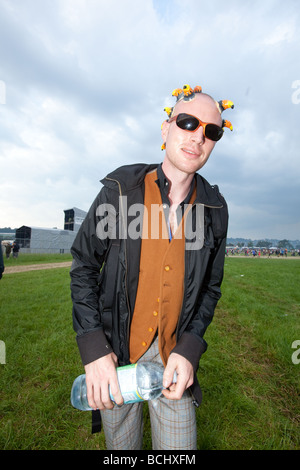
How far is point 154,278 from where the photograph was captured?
1638 millimetres

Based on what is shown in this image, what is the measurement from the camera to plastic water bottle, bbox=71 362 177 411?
4.61 ft

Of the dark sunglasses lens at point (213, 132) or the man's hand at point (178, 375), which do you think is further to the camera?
the dark sunglasses lens at point (213, 132)

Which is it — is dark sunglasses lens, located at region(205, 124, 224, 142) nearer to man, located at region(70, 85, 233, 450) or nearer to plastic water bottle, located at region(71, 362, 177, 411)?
man, located at region(70, 85, 233, 450)

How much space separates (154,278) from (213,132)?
47.3 inches

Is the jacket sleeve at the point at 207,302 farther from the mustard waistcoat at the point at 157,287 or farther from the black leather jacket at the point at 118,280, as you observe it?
the mustard waistcoat at the point at 157,287

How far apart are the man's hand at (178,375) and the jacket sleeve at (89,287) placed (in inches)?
15.6

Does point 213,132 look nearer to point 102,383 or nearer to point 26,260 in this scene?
point 102,383

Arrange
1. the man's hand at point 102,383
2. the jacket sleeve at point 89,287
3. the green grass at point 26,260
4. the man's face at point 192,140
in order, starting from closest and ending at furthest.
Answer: the man's hand at point 102,383
the jacket sleeve at point 89,287
the man's face at point 192,140
the green grass at point 26,260

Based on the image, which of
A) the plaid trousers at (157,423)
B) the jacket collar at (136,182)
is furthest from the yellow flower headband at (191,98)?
the plaid trousers at (157,423)

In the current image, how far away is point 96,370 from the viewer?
1403 millimetres

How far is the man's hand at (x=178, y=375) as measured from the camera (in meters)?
1.42

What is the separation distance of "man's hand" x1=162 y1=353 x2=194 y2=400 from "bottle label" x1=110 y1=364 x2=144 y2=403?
0.60 ft

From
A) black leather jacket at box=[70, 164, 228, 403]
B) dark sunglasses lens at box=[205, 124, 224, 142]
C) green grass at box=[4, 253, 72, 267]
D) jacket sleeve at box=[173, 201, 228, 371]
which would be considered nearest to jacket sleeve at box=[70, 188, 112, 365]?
black leather jacket at box=[70, 164, 228, 403]
